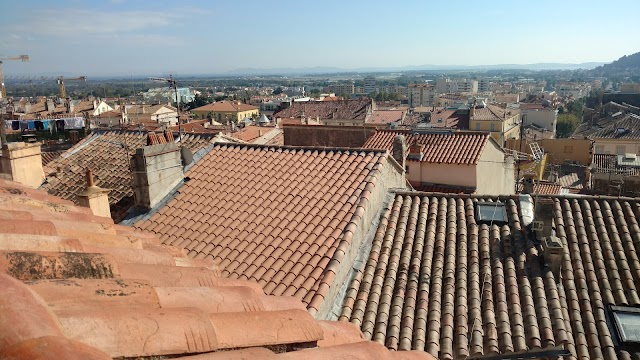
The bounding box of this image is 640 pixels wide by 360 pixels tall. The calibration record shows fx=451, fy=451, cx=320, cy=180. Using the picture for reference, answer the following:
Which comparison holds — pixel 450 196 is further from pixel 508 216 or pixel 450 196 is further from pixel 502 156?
pixel 502 156

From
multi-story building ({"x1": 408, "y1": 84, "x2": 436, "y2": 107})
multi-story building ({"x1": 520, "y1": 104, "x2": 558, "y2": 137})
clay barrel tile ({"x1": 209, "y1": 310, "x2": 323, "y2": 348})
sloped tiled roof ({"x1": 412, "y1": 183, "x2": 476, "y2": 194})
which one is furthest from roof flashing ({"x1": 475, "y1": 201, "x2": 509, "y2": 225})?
multi-story building ({"x1": 408, "y1": 84, "x2": 436, "y2": 107})

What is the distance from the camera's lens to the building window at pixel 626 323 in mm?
6461

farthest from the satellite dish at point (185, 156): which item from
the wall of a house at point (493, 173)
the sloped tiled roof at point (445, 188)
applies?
the wall of a house at point (493, 173)

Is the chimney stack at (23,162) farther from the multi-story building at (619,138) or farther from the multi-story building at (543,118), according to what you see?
the multi-story building at (543,118)

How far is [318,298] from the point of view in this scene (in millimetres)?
6387

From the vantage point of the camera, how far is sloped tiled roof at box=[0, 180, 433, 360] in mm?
1784

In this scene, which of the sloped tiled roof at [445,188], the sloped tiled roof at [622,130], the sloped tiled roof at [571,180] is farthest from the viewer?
the sloped tiled roof at [622,130]

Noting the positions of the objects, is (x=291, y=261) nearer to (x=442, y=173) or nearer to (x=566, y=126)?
(x=442, y=173)

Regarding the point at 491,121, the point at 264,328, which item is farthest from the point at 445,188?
the point at 491,121

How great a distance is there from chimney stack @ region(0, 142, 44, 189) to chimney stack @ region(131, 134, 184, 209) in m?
2.70

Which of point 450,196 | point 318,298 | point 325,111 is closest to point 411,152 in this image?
point 450,196

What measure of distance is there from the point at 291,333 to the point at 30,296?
1.53m

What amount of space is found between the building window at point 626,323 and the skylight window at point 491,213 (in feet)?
8.27

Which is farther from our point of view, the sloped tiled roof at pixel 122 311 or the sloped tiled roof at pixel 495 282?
the sloped tiled roof at pixel 495 282
